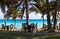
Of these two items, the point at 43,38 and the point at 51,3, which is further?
the point at 51,3

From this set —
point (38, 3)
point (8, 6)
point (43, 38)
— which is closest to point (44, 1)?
point (38, 3)

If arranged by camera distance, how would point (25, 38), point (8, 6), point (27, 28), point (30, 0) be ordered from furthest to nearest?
1. point (8, 6)
2. point (30, 0)
3. point (27, 28)
4. point (25, 38)

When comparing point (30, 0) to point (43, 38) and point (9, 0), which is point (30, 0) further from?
point (43, 38)

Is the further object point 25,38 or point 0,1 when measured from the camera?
point 0,1

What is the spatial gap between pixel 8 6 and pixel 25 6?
2703mm

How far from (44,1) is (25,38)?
1649 cm

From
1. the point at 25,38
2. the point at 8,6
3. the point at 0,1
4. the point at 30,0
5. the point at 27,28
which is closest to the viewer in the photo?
the point at 25,38

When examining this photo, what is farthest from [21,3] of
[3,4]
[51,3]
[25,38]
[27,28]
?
[25,38]

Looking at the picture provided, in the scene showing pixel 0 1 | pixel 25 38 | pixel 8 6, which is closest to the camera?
pixel 25 38

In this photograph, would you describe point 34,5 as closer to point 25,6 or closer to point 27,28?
point 25,6

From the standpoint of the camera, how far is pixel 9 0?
28047 mm

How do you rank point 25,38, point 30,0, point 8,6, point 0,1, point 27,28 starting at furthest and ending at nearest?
point 8,6
point 30,0
point 0,1
point 27,28
point 25,38

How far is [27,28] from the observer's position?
75.4 feet

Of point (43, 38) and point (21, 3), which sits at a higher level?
point (21, 3)
